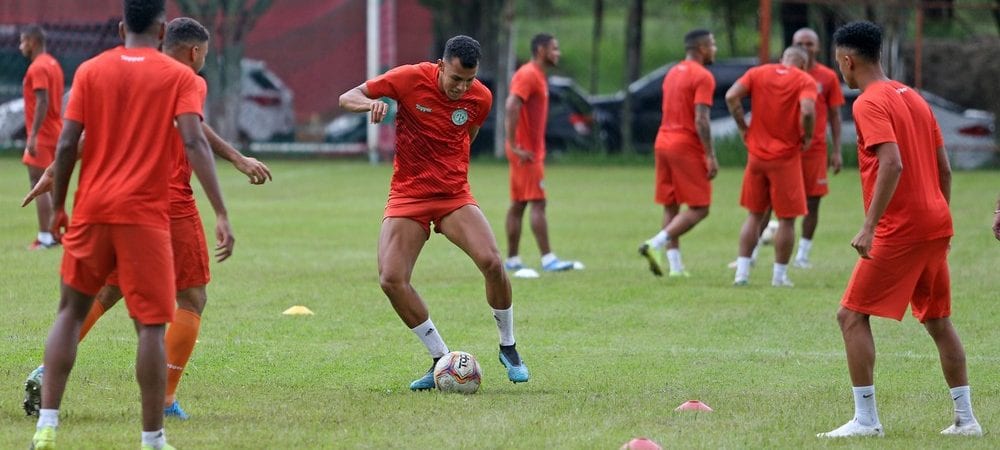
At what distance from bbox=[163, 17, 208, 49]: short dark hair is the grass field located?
1872 mm

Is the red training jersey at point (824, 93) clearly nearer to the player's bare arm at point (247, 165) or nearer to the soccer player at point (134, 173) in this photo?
the player's bare arm at point (247, 165)

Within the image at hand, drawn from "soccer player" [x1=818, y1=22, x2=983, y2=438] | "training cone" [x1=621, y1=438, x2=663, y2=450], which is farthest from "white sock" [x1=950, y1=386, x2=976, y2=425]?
"training cone" [x1=621, y1=438, x2=663, y2=450]

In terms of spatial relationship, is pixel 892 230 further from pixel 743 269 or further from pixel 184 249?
pixel 743 269

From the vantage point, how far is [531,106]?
1421 centimetres

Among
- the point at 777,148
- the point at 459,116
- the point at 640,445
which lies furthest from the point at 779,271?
the point at 640,445

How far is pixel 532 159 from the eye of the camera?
557 inches

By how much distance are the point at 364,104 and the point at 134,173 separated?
2117 mm

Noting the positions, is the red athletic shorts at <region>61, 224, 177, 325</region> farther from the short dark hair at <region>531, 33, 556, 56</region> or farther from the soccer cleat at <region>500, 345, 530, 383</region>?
the short dark hair at <region>531, 33, 556, 56</region>

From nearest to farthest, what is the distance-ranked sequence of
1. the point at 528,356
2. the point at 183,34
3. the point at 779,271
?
the point at 183,34
the point at 528,356
the point at 779,271

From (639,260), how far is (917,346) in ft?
17.9

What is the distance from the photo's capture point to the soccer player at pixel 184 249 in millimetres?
7035

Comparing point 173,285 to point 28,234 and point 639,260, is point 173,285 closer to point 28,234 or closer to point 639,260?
point 639,260

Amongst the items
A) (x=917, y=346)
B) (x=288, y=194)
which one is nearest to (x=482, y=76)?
(x=288, y=194)

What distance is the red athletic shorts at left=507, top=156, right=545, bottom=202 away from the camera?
1416 centimetres
